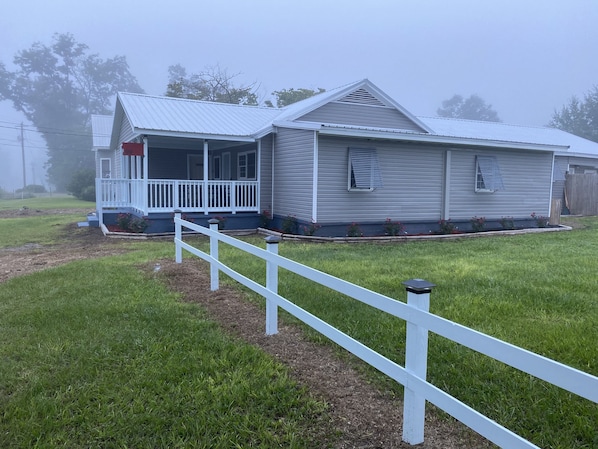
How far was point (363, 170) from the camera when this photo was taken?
13109mm

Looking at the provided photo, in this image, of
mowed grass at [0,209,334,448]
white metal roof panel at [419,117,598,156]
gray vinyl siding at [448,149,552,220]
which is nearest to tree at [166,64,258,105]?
white metal roof panel at [419,117,598,156]

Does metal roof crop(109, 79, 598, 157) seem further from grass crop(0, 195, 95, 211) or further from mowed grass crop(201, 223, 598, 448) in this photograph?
grass crop(0, 195, 95, 211)

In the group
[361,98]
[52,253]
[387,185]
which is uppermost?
[361,98]

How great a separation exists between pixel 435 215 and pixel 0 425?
42.3 feet

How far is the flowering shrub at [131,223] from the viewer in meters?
13.6

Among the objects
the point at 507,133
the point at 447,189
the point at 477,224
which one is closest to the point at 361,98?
the point at 447,189

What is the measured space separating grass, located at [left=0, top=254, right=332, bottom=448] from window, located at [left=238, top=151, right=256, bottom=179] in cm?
1081

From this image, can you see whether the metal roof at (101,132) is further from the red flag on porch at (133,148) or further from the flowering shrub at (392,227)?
the flowering shrub at (392,227)

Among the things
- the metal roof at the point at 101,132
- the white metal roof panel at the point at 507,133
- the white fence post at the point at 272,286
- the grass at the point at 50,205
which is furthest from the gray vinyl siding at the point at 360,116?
the grass at the point at 50,205

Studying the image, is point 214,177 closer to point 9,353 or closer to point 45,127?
point 9,353

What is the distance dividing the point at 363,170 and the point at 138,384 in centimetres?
1020

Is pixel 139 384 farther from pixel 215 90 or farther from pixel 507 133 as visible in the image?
pixel 215 90

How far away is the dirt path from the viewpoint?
118 inches

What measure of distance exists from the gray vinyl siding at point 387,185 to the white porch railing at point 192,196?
2991 mm
